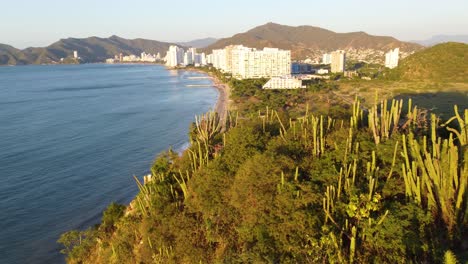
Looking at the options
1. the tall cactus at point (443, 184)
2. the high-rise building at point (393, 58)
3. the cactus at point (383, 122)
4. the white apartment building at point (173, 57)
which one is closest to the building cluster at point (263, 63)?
the high-rise building at point (393, 58)

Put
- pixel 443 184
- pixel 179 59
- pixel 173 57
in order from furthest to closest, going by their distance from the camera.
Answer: pixel 179 59 < pixel 173 57 < pixel 443 184

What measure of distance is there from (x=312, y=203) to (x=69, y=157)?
98.5 feet

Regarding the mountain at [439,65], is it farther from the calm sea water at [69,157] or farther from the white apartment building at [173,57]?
the white apartment building at [173,57]

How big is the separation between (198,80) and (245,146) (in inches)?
3858

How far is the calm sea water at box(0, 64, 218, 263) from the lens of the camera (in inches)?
914

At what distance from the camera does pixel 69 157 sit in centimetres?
3591

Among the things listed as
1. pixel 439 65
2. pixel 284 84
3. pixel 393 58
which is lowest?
pixel 284 84

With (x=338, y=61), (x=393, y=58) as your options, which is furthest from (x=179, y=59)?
(x=393, y=58)

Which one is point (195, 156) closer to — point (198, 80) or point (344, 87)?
point (344, 87)

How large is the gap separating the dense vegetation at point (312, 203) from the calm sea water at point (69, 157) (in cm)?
604

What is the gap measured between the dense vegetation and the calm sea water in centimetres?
604

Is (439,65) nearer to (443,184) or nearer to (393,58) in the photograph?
(393,58)

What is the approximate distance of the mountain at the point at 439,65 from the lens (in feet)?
220

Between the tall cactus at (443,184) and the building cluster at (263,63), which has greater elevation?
the building cluster at (263,63)
